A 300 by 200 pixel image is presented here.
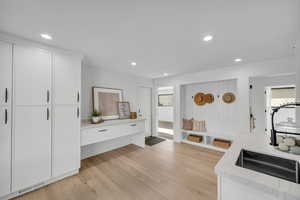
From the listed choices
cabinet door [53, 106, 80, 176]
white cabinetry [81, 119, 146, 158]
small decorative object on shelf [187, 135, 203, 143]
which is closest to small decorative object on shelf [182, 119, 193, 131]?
small decorative object on shelf [187, 135, 203, 143]

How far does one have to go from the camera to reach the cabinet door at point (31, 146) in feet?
5.55

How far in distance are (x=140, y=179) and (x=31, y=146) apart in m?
→ 1.79

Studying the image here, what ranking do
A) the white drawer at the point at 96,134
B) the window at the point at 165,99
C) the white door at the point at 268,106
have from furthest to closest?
the window at the point at 165,99, the white door at the point at 268,106, the white drawer at the point at 96,134

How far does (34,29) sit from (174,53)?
6.95 feet

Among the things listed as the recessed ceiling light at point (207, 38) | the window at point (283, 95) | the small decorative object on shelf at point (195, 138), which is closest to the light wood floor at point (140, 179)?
the small decorative object on shelf at point (195, 138)

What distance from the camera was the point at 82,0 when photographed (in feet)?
3.56

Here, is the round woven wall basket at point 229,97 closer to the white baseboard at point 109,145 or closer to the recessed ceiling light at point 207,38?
the recessed ceiling light at point 207,38

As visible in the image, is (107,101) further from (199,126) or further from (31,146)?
(199,126)

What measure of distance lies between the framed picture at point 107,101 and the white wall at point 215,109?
91.9 inches

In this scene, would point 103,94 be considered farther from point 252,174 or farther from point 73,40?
point 252,174

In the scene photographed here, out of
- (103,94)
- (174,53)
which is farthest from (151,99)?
(174,53)

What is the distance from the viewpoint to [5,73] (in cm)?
161

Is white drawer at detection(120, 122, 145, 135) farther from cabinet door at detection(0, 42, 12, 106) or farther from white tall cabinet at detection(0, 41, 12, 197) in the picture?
cabinet door at detection(0, 42, 12, 106)

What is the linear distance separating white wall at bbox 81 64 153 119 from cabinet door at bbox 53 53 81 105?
0.82 meters
